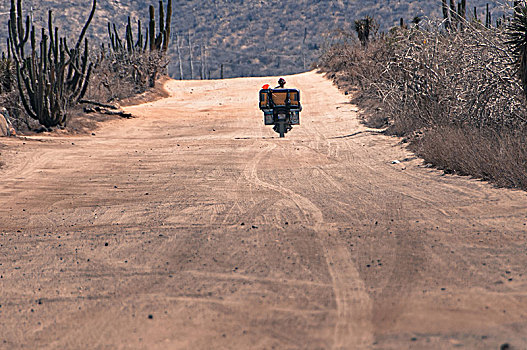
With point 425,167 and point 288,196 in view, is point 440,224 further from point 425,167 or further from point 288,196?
point 425,167

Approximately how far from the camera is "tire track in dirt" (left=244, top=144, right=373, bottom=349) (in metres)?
4.42

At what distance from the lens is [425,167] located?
12.2 meters

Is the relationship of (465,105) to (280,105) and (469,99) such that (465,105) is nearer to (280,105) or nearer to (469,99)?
(469,99)

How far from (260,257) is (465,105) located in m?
8.89

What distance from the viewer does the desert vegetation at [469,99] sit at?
10.6 metres

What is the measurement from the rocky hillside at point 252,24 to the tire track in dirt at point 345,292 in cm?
6884

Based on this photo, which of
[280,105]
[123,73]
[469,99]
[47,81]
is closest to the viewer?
[469,99]

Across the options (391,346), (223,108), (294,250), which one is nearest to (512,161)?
(294,250)

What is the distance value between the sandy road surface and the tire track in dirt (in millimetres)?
18

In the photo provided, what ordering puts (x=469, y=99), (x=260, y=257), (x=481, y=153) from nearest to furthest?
1. (x=260, y=257)
2. (x=481, y=153)
3. (x=469, y=99)

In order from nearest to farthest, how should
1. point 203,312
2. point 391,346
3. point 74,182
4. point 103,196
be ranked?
point 391,346
point 203,312
point 103,196
point 74,182

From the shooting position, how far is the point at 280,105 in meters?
17.1

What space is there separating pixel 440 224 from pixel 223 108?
22722mm

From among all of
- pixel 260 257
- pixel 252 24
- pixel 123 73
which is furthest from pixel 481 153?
pixel 252 24
